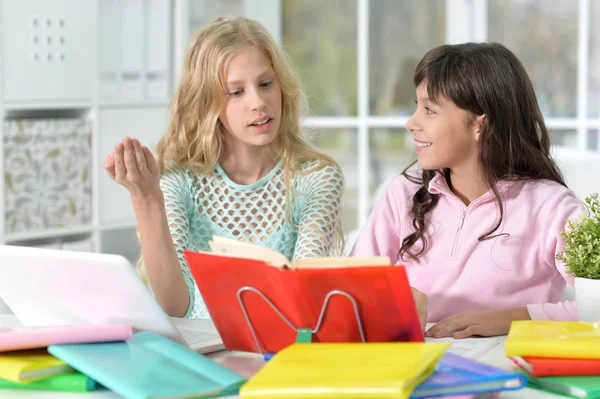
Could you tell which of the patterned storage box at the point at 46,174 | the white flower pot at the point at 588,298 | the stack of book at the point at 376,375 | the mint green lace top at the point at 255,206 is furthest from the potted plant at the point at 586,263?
the patterned storage box at the point at 46,174

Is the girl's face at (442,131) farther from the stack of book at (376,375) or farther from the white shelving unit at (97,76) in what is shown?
the white shelving unit at (97,76)

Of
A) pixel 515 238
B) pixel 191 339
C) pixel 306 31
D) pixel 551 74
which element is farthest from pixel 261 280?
pixel 306 31

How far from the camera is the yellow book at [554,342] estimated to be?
3.47ft

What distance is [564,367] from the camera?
3.47ft

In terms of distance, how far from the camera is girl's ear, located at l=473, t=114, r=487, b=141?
68.2 inches

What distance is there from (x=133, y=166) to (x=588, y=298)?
73cm

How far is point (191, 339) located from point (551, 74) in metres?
2.39

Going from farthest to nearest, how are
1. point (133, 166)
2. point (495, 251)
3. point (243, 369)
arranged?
1. point (495, 251)
2. point (133, 166)
3. point (243, 369)

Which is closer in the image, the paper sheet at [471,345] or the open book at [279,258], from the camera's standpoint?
the open book at [279,258]

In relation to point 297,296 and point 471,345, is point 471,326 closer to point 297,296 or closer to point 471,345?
point 471,345

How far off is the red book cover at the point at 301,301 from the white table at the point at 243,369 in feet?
0.07

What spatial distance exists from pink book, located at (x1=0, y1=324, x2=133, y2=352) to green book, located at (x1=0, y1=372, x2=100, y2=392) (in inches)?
2.0

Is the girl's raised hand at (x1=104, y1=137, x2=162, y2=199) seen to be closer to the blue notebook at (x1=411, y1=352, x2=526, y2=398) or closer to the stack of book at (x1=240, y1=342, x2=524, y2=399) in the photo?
the stack of book at (x1=240, y1=342, x2=524, y2=399)

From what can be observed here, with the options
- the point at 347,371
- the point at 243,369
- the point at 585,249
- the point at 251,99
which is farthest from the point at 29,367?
the point at 251,99
